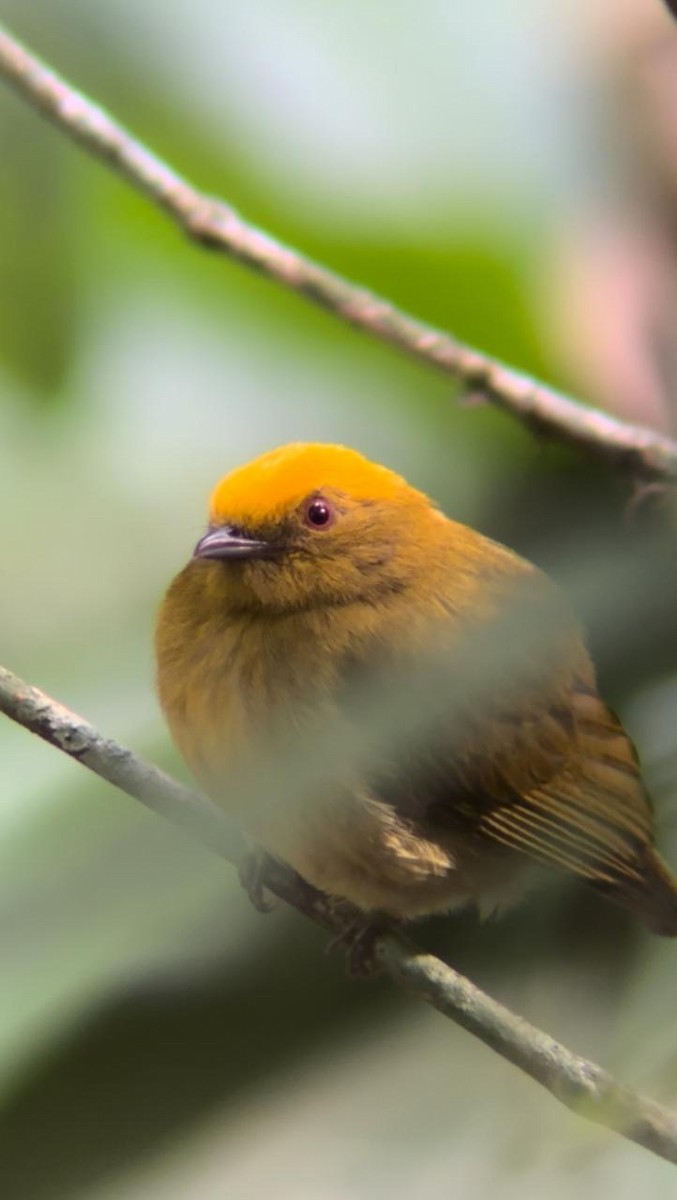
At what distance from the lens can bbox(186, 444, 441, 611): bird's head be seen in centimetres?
145

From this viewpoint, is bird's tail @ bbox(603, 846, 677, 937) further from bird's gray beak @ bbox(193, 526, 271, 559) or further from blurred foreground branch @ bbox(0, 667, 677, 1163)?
bird's gray beak @ bbox(193, 526, 271, 559)

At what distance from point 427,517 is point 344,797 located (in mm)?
1187

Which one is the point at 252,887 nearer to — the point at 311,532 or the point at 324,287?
the point at 324,287

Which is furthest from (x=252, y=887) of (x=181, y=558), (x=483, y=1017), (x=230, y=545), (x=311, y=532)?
(x=311, y=532)

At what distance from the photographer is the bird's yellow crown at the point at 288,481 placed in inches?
56.1

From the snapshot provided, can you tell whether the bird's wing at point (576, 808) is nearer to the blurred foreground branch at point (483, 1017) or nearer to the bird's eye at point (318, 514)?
the bird's eye at point (318, 514)

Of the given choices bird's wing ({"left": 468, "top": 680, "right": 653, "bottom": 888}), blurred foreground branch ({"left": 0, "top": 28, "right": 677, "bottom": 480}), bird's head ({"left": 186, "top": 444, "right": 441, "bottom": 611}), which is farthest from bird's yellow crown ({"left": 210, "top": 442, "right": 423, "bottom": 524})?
blurred foreground branch ({"left": 0, "top": 28, "right": 677, "bottom": 480})

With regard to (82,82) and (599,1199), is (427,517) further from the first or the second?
(599,1199)

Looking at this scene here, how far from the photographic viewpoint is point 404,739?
0.30m

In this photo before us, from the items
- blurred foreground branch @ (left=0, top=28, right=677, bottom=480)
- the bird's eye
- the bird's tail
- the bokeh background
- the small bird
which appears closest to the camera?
the bokeh background

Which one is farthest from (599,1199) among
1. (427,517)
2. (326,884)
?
(427,517)

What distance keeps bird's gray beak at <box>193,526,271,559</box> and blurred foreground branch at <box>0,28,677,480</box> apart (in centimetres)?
53

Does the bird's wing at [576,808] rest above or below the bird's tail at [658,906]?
below

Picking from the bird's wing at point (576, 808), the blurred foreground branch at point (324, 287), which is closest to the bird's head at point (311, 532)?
the bird's wing at point (576, 808)
